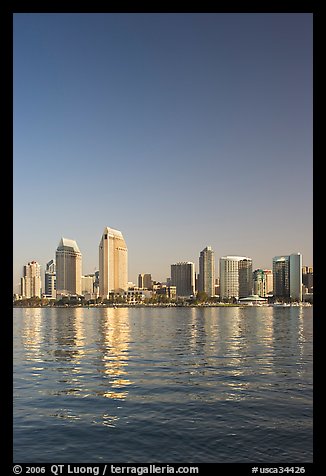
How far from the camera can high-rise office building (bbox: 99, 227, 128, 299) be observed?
72.6 metres

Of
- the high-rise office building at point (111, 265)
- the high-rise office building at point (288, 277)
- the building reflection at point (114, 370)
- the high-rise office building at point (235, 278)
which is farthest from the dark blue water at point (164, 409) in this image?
the high-rise office building at point (111, 265)

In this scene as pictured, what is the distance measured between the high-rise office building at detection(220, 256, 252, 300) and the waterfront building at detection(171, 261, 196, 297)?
4394 millimetres

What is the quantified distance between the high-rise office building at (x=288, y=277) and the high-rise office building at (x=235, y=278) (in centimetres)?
400

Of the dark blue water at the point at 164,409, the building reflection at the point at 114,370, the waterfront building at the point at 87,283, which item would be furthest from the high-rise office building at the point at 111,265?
the dark blue water at the point at 164,409

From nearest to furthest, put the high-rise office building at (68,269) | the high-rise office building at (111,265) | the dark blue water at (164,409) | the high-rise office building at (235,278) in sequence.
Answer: the dark blue water at (164,409)
the high-rise office building at (235,278)
the high-rise office building at (111,265)
the high-rise office building at (68,269)

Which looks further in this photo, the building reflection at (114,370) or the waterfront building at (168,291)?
the waterfront building at (168,291)

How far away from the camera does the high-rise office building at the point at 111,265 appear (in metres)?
72.6

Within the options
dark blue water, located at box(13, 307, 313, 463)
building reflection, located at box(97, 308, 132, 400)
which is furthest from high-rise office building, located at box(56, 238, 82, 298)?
dark blue water, located at box(13, 307, 313, 463)

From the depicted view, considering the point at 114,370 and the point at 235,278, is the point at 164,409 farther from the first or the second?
the point at 235,278

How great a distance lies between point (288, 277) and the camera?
64.5 meters

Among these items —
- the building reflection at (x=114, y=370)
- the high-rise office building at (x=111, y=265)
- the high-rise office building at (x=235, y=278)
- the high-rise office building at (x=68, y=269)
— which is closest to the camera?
the building reflection at (x=114, y=370)

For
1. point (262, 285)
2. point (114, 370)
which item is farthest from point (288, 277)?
point (114, 370)

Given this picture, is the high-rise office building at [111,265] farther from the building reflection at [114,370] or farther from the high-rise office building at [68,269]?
the building reflection at [114,370]
